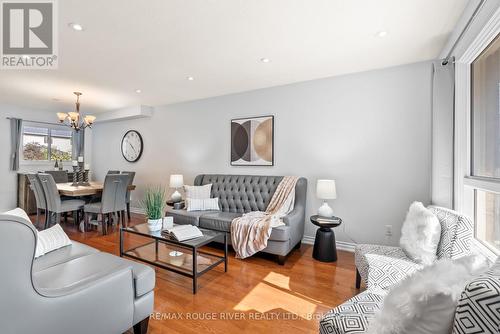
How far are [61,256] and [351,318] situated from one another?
2.00 metres

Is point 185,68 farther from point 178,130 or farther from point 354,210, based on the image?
point 354,210

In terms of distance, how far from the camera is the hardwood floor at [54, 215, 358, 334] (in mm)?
1696

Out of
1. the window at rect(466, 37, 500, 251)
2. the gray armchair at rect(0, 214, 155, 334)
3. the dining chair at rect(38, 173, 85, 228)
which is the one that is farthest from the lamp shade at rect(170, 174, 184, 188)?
the window at rect(466, 37, 500, 251)

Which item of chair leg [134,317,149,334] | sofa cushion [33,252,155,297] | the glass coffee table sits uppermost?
sofa cushion [33,252,155,297]

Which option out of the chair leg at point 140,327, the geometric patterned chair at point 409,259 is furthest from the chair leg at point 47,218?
the geometric patterned chair at point 409,259

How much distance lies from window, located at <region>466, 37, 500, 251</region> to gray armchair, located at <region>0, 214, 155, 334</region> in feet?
8.48

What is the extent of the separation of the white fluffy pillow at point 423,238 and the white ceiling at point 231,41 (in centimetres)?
164

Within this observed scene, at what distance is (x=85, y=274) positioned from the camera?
1358mm

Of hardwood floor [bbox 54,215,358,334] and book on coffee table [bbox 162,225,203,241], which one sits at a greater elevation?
book on coffee table [bbox 162,225,203,241]

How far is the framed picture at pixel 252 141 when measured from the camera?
12.1 ft

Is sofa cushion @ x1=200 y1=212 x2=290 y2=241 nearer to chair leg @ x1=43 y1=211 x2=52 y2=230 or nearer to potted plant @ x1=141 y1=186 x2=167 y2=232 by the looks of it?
potted plant @ x1=141 y1=186 x2=167 y2=232

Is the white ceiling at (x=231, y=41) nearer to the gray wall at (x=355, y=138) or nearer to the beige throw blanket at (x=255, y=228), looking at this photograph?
the gray wall at (x=355, y=138)

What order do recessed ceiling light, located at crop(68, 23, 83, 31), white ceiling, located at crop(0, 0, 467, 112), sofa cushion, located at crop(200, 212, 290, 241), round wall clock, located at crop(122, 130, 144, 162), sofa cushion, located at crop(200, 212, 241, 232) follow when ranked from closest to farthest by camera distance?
1. white ceiling, located at crop(0, 0, 467, 112)
2. recessed ceiling light, located at crop(68, 23, 83, 31)
3. sofa cushion, located at crop(200, 212, 290, 241)
4. sofa cushion, located at crop(200, 212, 241, 232)
5. round wall clock, located at crop(122, 130, 144, 162)

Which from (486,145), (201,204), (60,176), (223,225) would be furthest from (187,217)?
(60,176)
